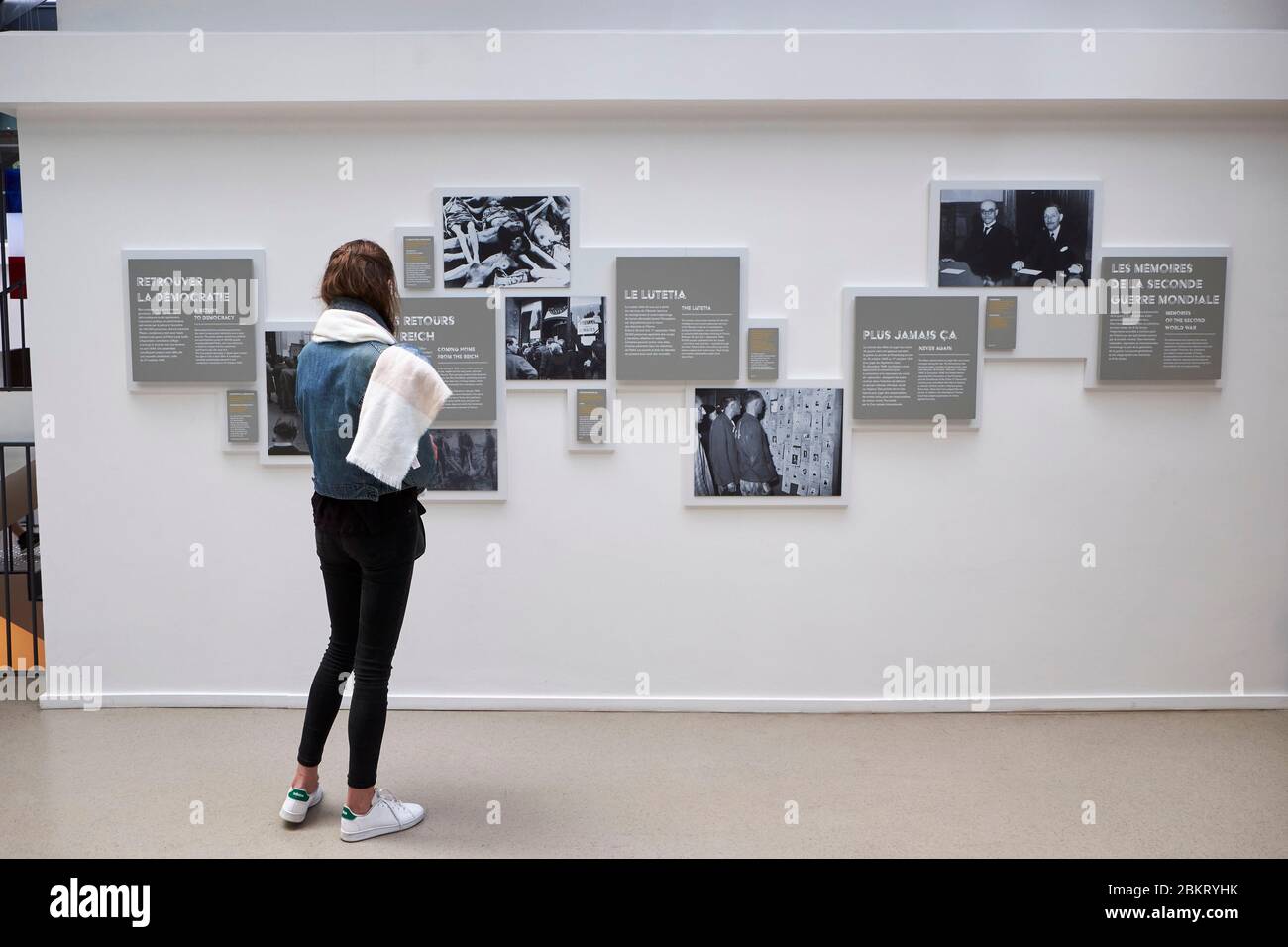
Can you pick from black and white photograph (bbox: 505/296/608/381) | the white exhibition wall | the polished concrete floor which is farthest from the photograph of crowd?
the polished concrete floor

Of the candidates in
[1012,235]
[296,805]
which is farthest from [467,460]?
[1012,235]

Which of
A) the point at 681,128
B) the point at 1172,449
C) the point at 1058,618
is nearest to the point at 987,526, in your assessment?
the point at 1058,618

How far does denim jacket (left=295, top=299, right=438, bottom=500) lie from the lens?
9.68 ft

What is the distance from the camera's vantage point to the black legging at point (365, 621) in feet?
9.97

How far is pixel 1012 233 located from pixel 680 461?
5.86 ft

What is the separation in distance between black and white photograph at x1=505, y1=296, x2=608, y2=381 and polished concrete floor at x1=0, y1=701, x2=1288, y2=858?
5.17 feet

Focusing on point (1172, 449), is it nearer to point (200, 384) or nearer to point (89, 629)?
point (200, 384)

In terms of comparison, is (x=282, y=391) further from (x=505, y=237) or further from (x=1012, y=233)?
(x=1012, y=233)

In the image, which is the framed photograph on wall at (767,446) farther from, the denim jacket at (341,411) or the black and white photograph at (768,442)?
the denim jacket at (341,411)

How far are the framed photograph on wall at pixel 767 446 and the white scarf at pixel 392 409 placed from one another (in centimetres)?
170

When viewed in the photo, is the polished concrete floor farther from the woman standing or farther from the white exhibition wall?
the woman standing

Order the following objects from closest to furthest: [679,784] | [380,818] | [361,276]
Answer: [361,276]
[380,818]
[679,784]

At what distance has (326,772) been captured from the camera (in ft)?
12.3

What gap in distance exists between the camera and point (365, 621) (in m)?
3.07
